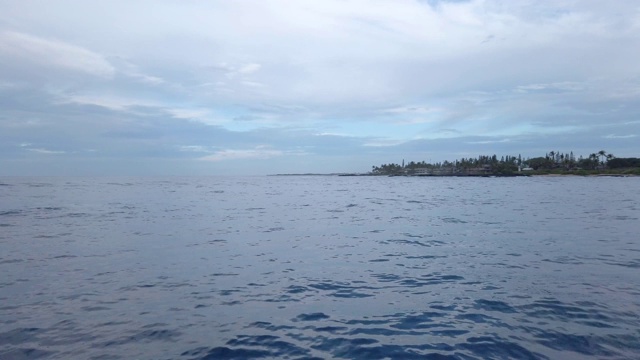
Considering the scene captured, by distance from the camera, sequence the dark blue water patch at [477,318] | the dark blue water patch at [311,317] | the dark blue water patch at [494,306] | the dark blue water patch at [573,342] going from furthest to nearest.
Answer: the dark blue water patch at [494,306] < the dark blue water patch at [311,317] < the dark blue water patch at [477,318] < the dark blue water patch at [573,342]

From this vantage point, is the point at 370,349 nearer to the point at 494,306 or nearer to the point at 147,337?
the point at 494,306

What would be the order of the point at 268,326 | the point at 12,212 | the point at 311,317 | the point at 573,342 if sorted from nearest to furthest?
the point at 573,342
the point at 268,326
the point at 311,317
the point at 12,212

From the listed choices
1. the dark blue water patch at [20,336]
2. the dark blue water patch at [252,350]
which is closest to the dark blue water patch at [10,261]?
the dark blue water patch at [20,336]

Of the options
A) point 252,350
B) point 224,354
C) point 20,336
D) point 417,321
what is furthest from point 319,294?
point 20,336

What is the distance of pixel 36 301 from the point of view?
1318 centimetres

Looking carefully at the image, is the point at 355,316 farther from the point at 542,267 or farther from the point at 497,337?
the point at 542,267

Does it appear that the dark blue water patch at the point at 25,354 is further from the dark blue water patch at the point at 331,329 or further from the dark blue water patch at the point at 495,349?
the dark blue water patch at the point at 495,349

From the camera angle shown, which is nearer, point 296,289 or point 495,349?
point 495,349

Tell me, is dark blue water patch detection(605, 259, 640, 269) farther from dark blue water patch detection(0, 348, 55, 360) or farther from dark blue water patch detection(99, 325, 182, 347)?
dark blue water patch detection(0, 348, 55, 360)

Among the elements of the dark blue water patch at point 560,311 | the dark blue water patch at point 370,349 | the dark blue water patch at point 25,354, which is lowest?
the dark blue water patch at point 25,354

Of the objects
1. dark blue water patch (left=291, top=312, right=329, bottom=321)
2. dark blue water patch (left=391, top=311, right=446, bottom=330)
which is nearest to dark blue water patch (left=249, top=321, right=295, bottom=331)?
dark blue water patch (left=291, top=312, right=329, bottom=321)

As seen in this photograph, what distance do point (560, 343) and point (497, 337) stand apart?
1316 mm

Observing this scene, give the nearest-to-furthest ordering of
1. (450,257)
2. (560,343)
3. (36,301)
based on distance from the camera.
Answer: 1. (560,343)
2. (36,301)
3. (450,257)

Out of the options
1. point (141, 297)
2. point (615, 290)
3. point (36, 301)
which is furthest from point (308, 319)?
point (615, 290)
